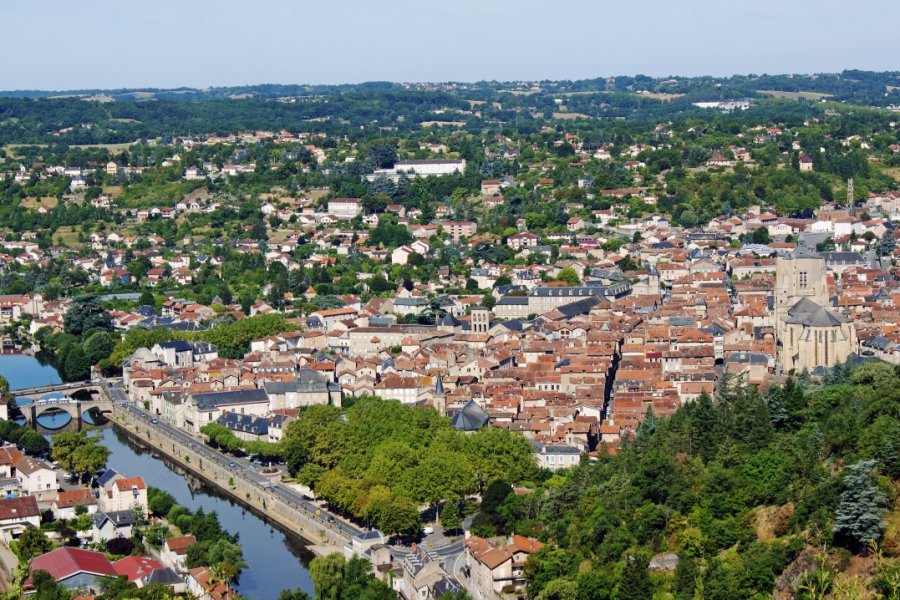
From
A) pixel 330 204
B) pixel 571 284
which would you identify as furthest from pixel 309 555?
pixel 330 204

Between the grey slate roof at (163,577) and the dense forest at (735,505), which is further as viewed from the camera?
the grey slate roof at (163,577)

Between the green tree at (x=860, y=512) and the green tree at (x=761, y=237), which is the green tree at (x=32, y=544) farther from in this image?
the green tree at (x=761, y=237)

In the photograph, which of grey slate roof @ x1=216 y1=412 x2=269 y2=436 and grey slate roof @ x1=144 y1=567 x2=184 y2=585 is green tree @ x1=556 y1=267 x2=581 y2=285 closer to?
grey slate roof @ x1=216 y1=412 x2=269 y2=436

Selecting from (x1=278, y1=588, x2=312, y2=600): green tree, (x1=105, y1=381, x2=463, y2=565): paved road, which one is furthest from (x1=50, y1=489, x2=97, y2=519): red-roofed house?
(x1=278, y1=588, x2=312, y2=600): green tree

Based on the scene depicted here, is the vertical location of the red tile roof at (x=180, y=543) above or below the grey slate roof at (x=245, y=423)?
above

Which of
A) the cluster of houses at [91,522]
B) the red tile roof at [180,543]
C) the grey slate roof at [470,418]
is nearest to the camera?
the cluster of houses at [91,522]

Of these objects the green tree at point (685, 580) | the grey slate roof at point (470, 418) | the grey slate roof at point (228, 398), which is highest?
the green tree at point (685, 580)

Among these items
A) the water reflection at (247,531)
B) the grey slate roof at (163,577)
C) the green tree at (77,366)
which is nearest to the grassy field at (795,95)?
the green tree at (77,366)

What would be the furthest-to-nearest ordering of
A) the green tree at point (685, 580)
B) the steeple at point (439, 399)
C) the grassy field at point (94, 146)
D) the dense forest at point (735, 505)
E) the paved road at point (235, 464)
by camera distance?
the grassy field at point (94, 146) < the steeple at point (439, 399) < the paved road at point (235, 464) < the green tree at point (685, 580) < the dense forest at point (735, 505)

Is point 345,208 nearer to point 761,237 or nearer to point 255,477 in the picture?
point 761,237
